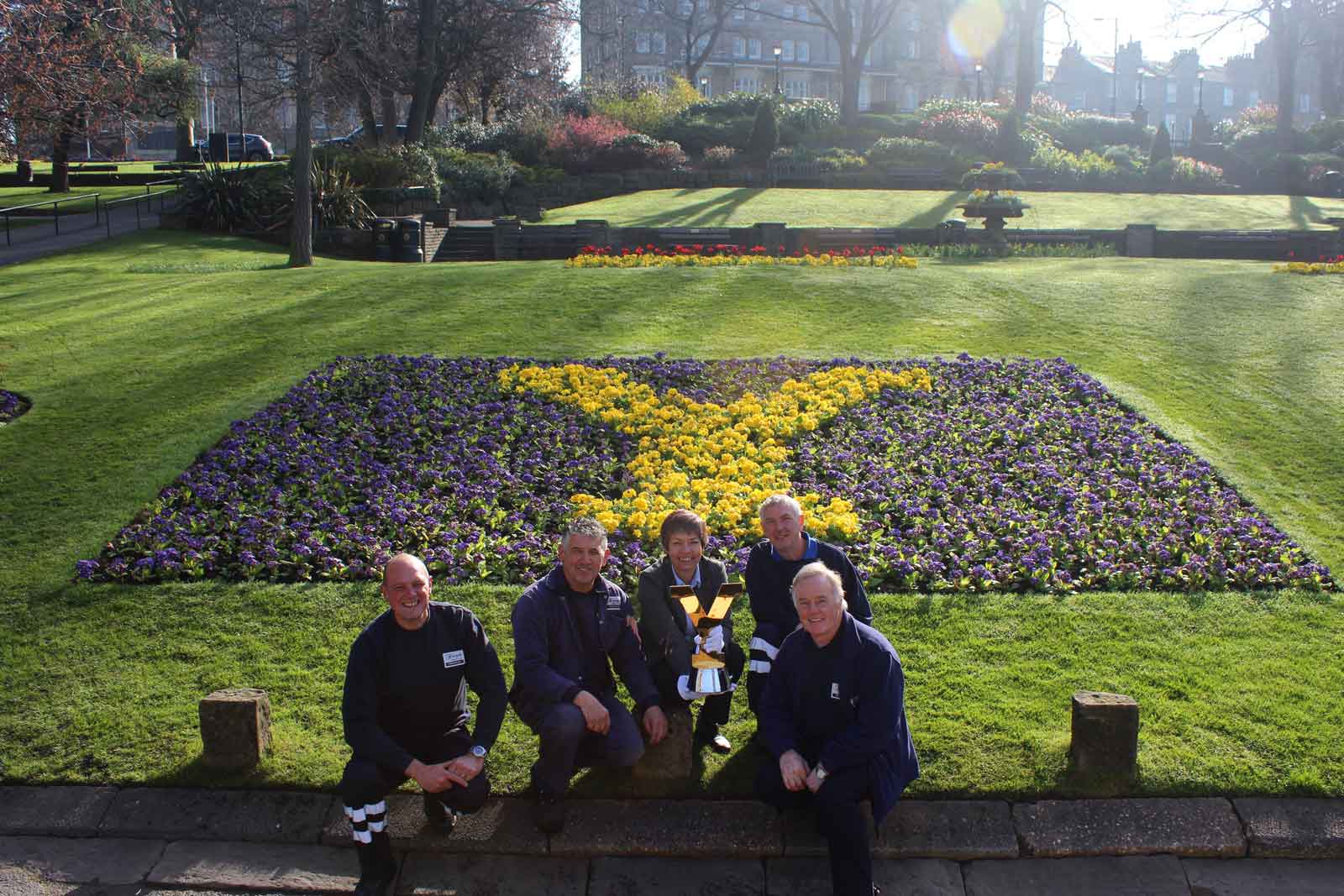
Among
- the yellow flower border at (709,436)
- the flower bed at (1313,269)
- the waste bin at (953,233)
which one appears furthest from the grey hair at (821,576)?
the waste bin at (953,233)

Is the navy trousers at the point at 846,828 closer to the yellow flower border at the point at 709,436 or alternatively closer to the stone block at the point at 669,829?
the stone block at the point at 669,829

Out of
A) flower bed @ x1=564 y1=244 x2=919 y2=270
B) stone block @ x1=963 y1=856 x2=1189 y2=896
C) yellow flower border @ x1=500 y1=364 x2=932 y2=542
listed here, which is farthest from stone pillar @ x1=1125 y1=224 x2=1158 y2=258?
stone block @ x1=963 y1=856 x2=1189 y2=896

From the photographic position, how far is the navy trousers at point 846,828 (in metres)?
4.58

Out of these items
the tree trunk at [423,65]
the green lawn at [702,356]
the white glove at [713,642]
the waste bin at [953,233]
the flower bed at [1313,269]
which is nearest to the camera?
the white glove at [713,642]

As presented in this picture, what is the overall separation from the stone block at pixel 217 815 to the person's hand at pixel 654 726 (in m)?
1.52

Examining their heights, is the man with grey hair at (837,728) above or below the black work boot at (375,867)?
above

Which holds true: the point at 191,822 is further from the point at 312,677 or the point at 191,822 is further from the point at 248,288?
the point at 248,288

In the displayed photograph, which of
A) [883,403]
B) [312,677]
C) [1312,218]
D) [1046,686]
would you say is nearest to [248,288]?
[883,403]

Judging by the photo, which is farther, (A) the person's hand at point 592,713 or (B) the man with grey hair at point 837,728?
(A) the person's hand at point 592,713

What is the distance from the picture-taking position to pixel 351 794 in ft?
15.7

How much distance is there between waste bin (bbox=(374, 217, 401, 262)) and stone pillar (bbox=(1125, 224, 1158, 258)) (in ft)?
46.6

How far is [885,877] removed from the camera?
4883 millimetres

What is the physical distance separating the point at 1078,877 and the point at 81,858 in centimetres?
437

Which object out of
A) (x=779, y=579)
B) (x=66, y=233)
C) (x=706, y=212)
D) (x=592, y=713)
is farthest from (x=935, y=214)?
(x=592, y=713)
